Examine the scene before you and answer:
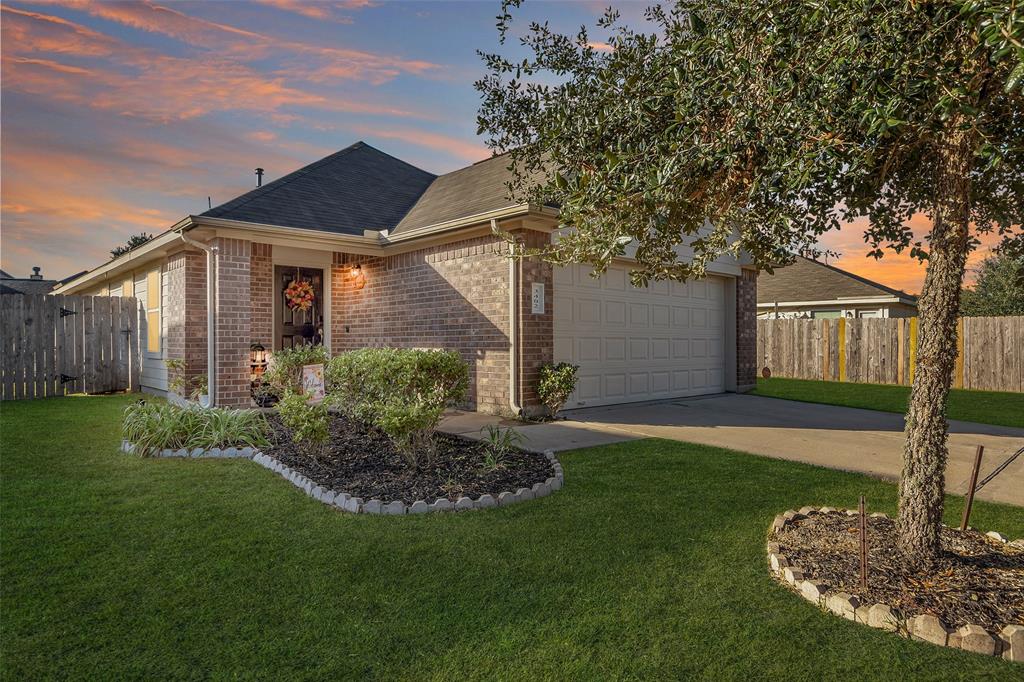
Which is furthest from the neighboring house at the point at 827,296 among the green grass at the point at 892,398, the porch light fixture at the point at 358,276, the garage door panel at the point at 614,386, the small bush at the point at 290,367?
the small bush at the point at 290,367

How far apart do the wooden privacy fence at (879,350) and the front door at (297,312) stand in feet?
44.7

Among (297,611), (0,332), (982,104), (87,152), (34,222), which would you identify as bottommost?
(297,611)

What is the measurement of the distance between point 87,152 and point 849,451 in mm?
11880

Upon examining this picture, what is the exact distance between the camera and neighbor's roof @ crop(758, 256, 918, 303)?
64.4 feet

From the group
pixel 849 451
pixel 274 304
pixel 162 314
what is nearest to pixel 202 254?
pixel 274 304

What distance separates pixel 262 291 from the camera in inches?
376

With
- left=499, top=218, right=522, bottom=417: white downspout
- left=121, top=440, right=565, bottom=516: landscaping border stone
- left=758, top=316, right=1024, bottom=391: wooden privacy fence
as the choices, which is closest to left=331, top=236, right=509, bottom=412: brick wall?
left=499, top=218, right=522, bottom=417: white downspout

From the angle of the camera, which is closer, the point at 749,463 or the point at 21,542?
the point at 21,542

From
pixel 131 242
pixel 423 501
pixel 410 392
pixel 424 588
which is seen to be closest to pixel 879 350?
pixel 410 392

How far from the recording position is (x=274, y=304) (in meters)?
10.2

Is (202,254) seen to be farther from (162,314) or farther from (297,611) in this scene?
(297,611)

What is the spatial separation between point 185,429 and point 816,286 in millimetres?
21224

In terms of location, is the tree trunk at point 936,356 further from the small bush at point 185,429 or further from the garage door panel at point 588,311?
the garage door panel at point 588,311

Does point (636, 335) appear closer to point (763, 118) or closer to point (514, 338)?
point (514, 338)
